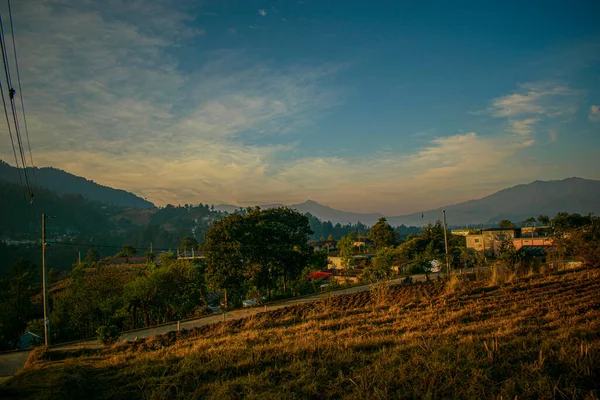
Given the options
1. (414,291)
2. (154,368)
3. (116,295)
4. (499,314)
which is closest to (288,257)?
(414,291)

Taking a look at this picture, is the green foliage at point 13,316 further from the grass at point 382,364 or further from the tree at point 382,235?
the tree at point 382,235

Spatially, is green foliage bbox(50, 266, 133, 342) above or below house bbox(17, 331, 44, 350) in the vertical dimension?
above

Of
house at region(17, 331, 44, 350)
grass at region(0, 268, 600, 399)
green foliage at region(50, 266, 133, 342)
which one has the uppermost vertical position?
grass at region(0, 268, 600, 399)

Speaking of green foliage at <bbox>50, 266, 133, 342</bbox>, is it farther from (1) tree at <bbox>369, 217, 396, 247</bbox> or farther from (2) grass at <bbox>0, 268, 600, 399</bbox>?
(1) tree at <bbox>369, 217, 396, 247</bbox>

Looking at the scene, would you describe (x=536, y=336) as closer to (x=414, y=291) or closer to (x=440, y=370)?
(x=440, y=370)

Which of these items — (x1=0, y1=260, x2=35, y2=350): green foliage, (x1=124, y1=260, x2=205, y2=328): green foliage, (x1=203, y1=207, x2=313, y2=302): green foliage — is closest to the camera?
(x1=203, y1=207, x2=313, y2=302): green foliage

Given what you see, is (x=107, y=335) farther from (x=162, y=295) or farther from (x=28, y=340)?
(x=28, y=340)

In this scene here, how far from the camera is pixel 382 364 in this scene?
246 inches

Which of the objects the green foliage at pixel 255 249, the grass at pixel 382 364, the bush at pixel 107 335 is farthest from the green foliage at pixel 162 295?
the grass at pixel 382 364

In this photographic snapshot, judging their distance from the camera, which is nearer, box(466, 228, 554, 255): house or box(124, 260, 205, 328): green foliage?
box(124, 260, 205, 328): green foliage

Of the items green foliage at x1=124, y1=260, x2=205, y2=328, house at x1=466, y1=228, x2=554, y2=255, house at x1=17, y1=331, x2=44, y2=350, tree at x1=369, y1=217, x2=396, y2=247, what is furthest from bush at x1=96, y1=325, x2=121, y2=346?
tree at x1=369, y1=217, x2=396, y2=247

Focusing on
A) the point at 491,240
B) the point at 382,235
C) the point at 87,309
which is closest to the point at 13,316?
the point at 87,309

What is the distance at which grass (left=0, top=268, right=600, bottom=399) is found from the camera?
538 centimetres

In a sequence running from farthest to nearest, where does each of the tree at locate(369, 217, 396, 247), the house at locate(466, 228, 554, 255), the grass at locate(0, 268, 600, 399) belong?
the tree at locate(369, 217, 396, 247) < the house at locate(466, 228, 554, 255) < the grass at locate(0, 268, 600, 399)
